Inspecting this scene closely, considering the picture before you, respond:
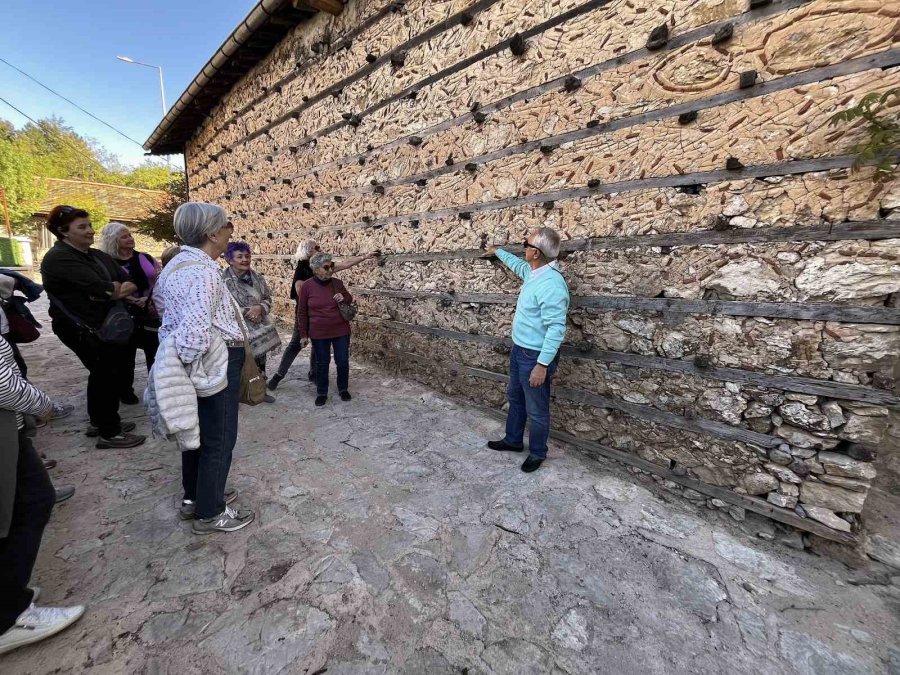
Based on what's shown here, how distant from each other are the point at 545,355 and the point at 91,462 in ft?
12.5

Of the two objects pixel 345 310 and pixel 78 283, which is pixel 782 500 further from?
pixel 78 283

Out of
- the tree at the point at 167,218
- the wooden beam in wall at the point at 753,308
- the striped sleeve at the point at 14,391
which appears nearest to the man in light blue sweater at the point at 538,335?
the wooden beam in wall at the point at 753,308

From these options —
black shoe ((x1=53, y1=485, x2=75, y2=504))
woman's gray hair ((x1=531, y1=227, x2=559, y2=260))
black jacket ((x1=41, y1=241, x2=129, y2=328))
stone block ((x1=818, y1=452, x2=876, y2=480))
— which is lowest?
black shoe ((x1=53, y1=485, x2=75, y2=504))

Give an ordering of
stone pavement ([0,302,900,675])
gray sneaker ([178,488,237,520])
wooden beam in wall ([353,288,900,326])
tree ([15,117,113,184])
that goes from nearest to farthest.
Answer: stone pavement ([0,302,900,675]) → wooden beam in wall ([353,288,900,326]) → gray sneaker ([178,488,237,520]) → tree ([15,117,113,184])

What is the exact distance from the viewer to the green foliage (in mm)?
1843

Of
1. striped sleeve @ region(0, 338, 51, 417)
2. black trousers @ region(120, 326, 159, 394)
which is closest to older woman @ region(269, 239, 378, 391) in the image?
black trousers @ region(120, 326, 159, 394)

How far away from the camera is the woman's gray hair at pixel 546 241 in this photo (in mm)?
2750

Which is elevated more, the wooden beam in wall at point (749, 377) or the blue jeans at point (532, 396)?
the wooden beam in wall at point (749, 377)

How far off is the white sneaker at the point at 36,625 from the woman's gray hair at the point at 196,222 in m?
1.84

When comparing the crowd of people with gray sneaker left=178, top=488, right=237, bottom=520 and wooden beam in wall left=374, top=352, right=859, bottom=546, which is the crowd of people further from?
wooden beam in wall left=374, top=352, right=859, bottom=546

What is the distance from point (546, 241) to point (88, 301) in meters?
3.71

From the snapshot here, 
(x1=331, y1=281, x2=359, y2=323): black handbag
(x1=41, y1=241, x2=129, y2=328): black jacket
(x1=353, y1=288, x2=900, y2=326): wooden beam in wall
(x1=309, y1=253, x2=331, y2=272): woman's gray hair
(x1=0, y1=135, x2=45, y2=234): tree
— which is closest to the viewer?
(x1=353, y1=288, x2=900, y2=326): wooden beam in wall

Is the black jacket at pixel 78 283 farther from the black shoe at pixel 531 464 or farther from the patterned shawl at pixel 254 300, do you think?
the black shoe at pixel 531 464

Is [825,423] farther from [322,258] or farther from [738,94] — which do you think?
[322,258]
